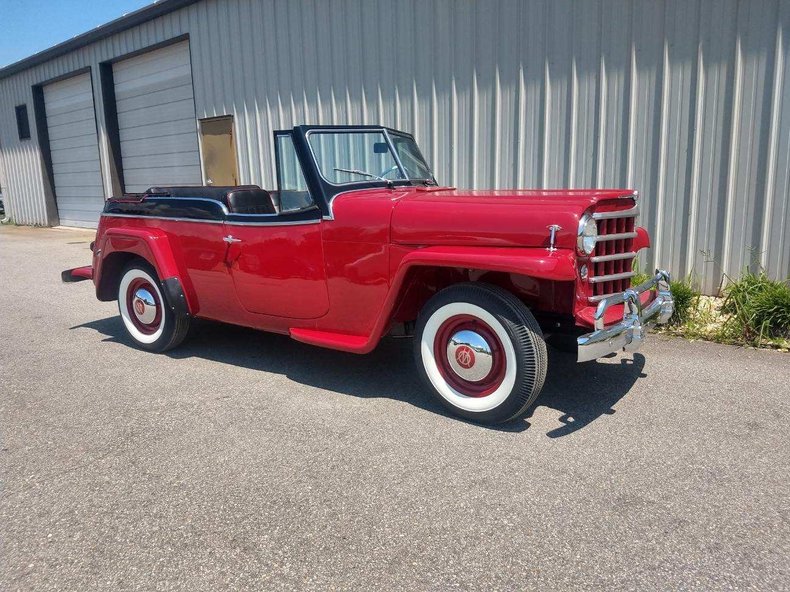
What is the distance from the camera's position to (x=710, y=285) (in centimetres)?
596

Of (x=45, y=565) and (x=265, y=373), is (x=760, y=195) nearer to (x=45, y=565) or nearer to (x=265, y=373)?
(x=265, y=373)

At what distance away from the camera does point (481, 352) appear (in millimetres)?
3441

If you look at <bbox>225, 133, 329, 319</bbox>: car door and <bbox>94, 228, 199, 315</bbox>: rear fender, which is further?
<bbox>94, 228, 199, 315</bbox>: rear fender

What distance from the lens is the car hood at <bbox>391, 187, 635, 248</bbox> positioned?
10.5 feet

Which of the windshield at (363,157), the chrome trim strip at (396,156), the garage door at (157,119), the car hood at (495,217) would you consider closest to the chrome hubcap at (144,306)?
the windshield at (363,157)

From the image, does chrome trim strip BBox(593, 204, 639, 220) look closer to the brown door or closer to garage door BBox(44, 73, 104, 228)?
the brown door

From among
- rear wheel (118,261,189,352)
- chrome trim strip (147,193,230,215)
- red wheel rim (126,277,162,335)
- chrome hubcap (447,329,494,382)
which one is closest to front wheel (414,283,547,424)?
chrome hubcap (447,329,494,382)

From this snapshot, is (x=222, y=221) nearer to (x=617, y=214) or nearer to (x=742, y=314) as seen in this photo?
(x=617, y=214)

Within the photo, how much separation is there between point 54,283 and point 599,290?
747 cm

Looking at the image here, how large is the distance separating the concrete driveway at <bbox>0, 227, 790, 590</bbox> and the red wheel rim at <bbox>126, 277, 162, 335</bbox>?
1.57 ft

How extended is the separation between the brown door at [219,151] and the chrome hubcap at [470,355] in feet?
26.7

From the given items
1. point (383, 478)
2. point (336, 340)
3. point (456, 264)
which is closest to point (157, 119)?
point (336, 340)

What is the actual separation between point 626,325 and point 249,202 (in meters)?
2.79

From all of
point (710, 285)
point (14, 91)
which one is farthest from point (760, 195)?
point (14, 91)
